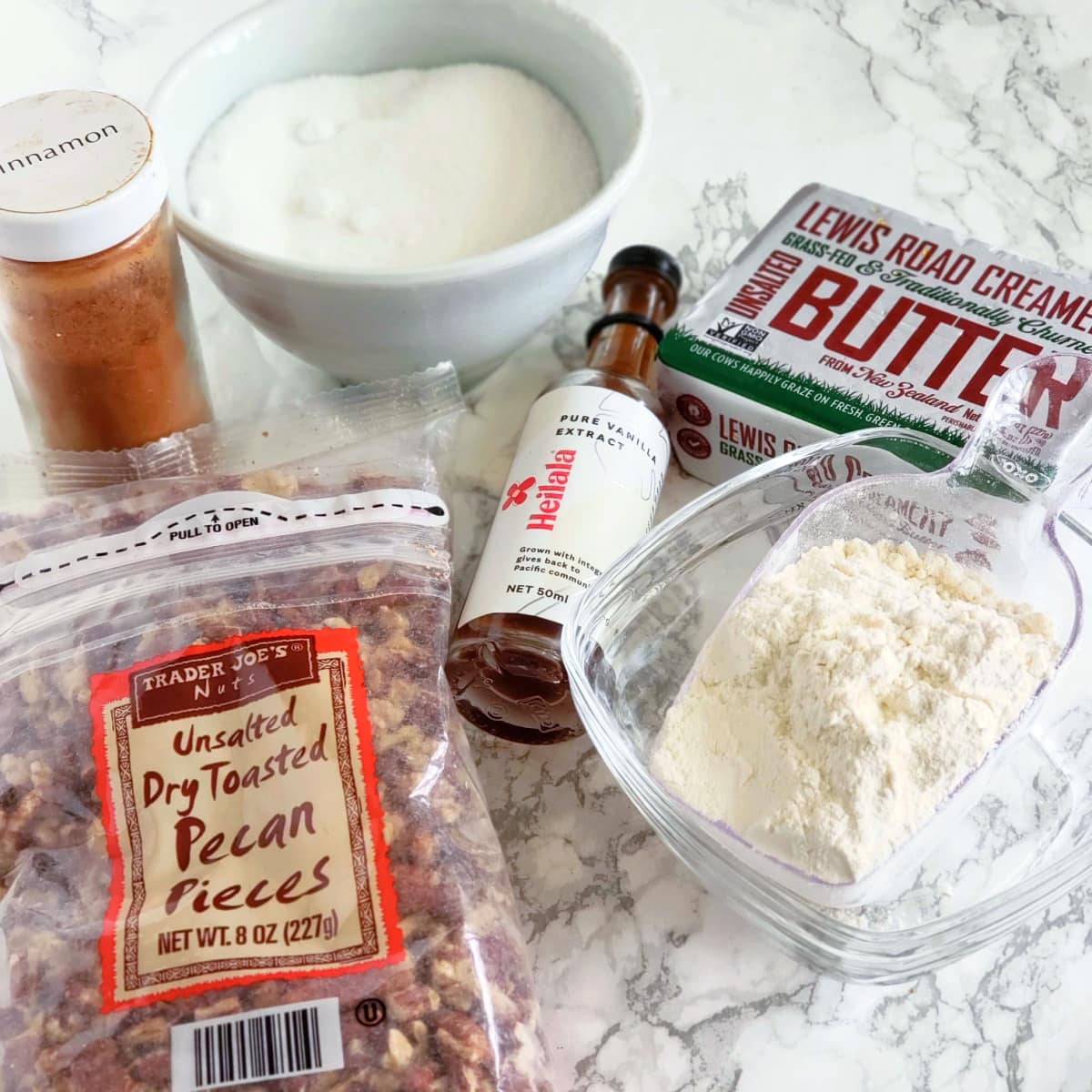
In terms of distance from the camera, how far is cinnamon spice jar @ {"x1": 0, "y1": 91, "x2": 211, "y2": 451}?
0.58m

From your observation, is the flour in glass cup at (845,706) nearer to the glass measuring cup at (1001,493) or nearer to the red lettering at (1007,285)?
the glass measuring cup at (1001,493)

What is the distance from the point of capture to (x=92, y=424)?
0.69 meters

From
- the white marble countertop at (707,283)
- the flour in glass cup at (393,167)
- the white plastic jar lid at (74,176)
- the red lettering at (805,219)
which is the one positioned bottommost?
the white marble countertop at (707,283)

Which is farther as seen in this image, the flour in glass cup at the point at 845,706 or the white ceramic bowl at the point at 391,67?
the white ceramic bowl at the point at 391,67

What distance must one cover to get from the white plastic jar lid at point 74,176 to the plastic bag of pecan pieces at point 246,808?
0.47 ft

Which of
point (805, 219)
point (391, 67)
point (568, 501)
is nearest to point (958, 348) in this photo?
point (805, 219)

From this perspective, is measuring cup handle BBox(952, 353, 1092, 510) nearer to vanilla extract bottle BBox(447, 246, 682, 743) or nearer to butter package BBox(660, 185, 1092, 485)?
butter package BBox(660, 185, 1092, 485)

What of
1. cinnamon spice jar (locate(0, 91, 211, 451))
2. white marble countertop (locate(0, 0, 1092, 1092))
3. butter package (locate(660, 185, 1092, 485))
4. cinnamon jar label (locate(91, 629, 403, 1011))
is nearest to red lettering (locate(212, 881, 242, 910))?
cinnamon jar label (locate(91, 629, 403, 1011))

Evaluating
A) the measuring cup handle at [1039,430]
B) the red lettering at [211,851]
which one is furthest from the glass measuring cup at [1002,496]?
the red lettering at [211,851]

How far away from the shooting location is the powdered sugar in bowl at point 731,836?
543 millimetres

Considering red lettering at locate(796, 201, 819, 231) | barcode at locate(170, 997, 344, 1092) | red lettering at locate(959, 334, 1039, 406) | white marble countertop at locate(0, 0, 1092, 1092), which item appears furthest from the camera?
red lettering at locate(796, 201, 819, 231)

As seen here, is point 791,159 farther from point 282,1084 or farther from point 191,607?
point 282,1084

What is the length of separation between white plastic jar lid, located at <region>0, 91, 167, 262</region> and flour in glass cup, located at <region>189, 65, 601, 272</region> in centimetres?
10

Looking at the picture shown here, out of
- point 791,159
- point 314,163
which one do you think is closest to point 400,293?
point 314,163
